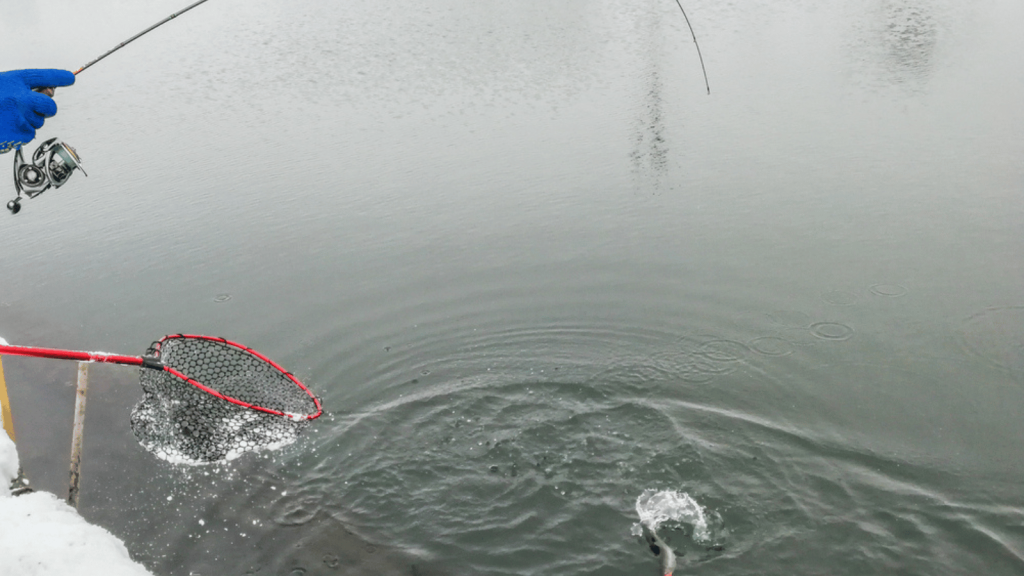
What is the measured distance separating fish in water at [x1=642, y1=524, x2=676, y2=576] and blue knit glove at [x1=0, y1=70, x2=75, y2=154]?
5.36 meters

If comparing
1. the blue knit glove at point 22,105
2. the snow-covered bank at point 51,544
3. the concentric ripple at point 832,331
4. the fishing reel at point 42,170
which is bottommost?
the concentric ripple at point 832,331

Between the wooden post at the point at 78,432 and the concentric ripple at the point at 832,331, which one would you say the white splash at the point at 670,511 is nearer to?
the concentric ripple at the point at 832,331

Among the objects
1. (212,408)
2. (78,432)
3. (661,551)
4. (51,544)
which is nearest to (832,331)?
(661,551)

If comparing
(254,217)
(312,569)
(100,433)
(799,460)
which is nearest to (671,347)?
(799,460)

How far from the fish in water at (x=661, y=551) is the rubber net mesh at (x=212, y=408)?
2842 millimetres

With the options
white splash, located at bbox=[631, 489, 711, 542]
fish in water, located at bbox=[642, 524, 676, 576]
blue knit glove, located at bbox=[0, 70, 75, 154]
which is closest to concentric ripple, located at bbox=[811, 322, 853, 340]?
white splash, located at bbox=[631, 489, 711, 542]

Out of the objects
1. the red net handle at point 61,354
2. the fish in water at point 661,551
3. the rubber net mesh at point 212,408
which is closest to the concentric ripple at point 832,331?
the fish in water at point 661,551

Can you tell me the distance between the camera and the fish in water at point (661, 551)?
17.5 feet

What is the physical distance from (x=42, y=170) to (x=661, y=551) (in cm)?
566

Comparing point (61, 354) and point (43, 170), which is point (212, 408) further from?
point (43, 170)

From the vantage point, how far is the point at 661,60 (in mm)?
19828

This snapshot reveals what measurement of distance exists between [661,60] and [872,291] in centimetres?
1248

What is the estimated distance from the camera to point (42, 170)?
6.08m

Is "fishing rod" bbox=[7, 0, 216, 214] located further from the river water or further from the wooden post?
the river water
